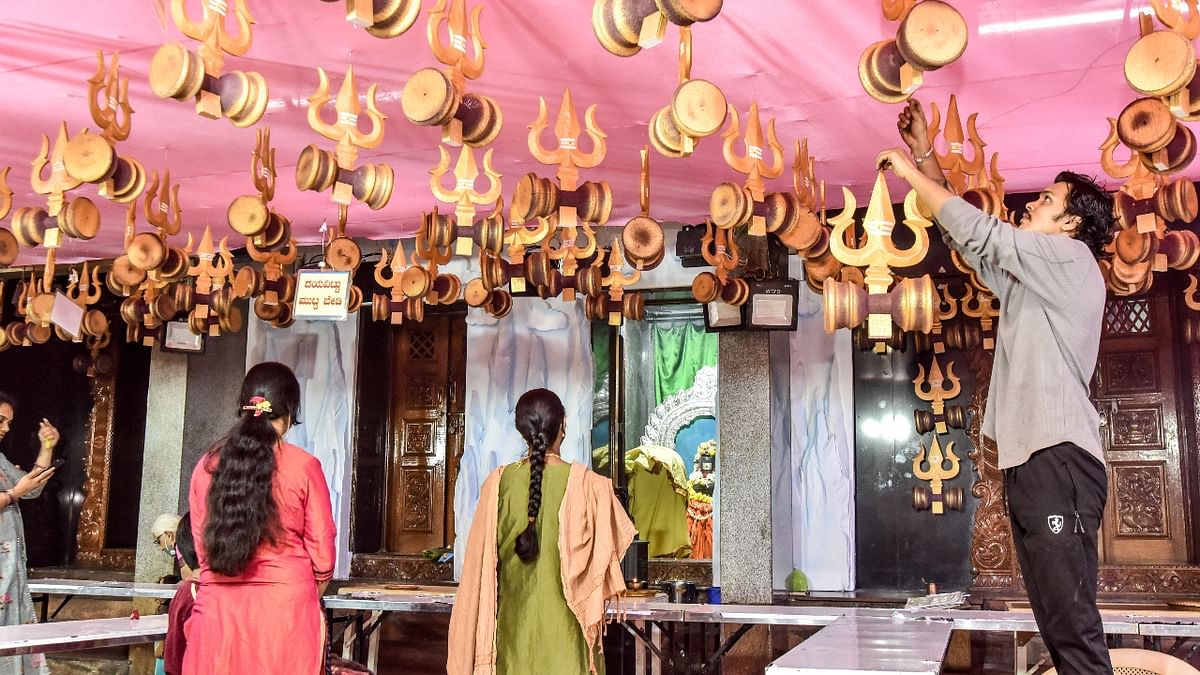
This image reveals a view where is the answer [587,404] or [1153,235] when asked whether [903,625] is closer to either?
[1153,235]

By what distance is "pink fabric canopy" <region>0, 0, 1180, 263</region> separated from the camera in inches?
155

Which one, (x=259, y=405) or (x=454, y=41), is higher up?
(x=454, y=41)

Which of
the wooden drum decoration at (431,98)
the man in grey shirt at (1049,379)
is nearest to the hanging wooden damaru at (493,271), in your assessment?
the wooden drum decoration at (431,98)

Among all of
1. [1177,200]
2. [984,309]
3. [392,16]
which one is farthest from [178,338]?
[1177,200]

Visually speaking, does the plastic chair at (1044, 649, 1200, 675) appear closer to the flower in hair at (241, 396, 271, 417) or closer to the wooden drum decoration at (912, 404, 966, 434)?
the flower in hair at (241, 396, 271, 417)

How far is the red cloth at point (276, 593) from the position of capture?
2.92 meters

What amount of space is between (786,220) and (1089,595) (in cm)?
271

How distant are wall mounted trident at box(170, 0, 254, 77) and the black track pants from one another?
2603 millimetres

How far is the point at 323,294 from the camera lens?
16.7ft

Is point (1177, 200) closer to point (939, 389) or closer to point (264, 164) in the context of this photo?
point (939, 389)

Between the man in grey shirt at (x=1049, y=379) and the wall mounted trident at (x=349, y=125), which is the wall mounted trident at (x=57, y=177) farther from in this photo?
the man in grey shirt at (x=1049, y=379)

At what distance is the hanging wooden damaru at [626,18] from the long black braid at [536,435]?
1152 mm

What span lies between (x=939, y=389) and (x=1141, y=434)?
3.68ft

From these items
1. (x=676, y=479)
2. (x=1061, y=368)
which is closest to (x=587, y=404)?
(x=676, y=479)
